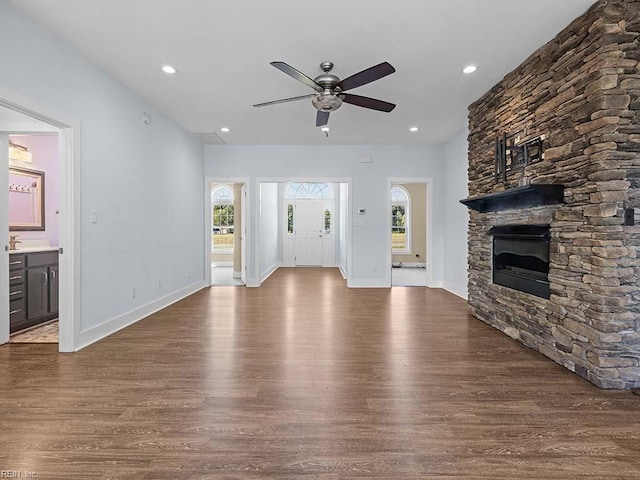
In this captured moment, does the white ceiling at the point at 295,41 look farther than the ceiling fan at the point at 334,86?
No

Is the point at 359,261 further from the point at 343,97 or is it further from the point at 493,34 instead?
the point at 493,34

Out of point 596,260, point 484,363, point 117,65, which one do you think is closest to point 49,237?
point 117,65

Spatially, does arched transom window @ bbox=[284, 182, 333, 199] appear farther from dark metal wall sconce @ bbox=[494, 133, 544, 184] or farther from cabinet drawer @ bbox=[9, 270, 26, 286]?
cabinet drawer @ bbox=[9, 270, 26, 286]

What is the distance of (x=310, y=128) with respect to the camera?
5.73 metres

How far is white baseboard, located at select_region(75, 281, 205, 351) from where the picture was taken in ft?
11.2

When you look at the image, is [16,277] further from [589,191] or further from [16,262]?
[589,191]

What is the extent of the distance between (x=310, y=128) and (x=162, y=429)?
4.82 metres

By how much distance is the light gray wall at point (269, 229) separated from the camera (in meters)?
7.98

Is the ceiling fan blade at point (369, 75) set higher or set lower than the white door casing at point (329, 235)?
higher

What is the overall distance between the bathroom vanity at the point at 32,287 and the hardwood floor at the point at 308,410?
0.64m

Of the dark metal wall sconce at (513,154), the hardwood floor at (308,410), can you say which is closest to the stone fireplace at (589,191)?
the dark metal wall sconce at (513,154)

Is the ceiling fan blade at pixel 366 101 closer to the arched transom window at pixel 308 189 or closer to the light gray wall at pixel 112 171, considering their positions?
the light gray wall at pixel 112 171

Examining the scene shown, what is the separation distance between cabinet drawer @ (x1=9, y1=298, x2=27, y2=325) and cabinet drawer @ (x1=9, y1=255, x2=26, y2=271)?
0.36 m

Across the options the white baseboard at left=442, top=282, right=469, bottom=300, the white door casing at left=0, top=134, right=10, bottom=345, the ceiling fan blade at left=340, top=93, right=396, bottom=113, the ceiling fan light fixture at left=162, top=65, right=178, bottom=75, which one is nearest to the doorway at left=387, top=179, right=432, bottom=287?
the white baseboard at left=442, top=282, right=469, bottom=300
